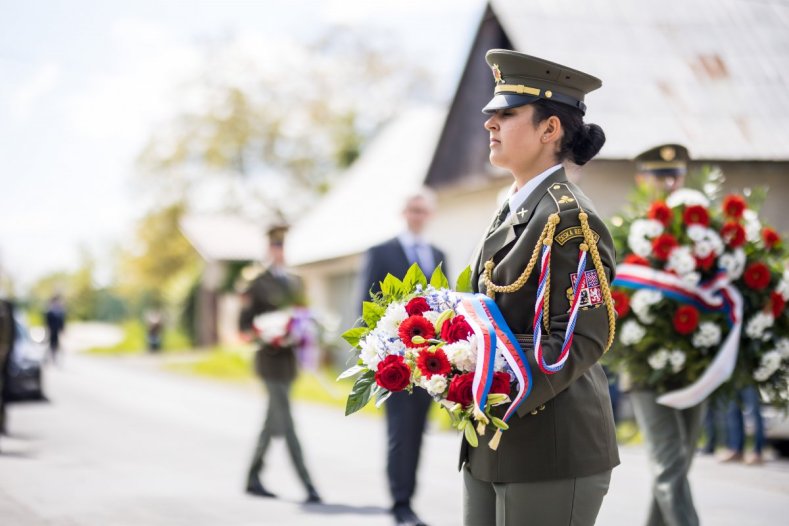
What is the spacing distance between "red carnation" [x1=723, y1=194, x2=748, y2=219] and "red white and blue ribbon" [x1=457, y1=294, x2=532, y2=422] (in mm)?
3309

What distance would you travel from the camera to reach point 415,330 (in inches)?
118

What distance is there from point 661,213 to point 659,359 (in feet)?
2.90

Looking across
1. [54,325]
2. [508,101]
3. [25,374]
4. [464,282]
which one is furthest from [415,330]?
[54,325]

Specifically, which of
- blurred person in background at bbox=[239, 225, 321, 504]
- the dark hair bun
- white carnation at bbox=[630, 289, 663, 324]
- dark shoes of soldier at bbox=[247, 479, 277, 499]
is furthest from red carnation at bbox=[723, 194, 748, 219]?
dark shoes of soldier at bbox=[247, 479, 277, 499]

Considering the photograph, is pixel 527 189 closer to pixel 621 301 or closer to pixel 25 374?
pixel 621 301

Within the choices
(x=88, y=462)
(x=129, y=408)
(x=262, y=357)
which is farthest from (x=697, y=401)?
(x=129, y=408)

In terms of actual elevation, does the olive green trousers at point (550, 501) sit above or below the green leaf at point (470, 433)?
below

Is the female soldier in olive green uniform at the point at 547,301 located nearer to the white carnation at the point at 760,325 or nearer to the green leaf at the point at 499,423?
the green leaf at the point at 499,423

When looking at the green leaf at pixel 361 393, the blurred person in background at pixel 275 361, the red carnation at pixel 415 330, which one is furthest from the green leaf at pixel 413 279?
the blurred person in background at pixel 275 361

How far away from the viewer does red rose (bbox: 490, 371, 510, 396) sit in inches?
111

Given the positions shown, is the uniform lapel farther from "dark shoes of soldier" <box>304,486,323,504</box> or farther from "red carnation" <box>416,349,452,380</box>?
"dark shoes of soldier" <box>304,486,323,504</box>

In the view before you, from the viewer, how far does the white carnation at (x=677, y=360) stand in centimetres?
534

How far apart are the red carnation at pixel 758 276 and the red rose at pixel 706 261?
241 millimetres

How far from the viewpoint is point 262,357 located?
815 cm
